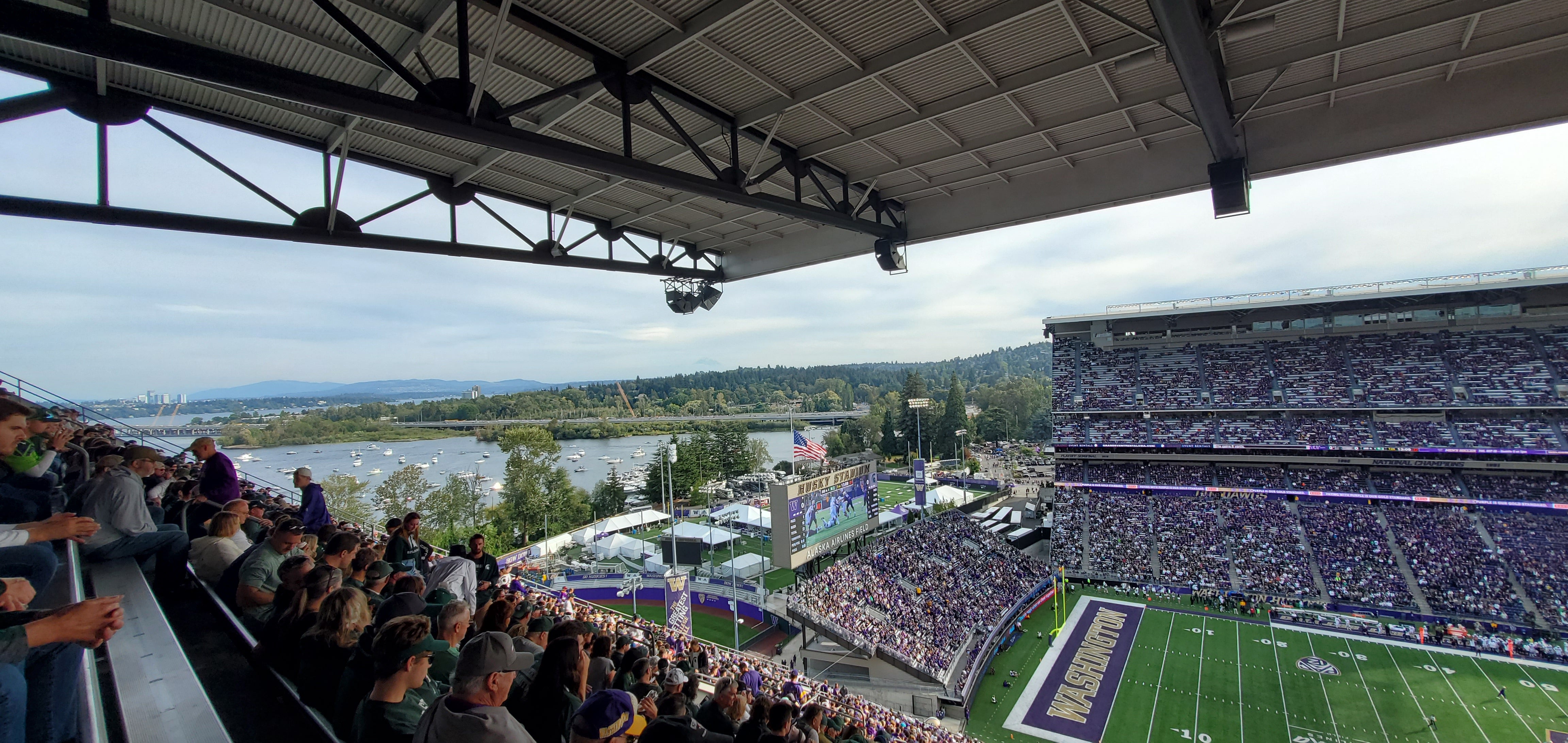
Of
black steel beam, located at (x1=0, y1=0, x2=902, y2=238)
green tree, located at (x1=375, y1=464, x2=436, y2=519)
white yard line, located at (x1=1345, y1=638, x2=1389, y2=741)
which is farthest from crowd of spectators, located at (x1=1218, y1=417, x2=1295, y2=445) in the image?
green tree, located at (x1=375, y1=464, x2=436, y2=519)

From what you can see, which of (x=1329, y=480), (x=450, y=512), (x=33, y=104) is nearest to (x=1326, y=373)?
(x=1329, y=480)

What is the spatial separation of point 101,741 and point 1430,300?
3594 centimetres

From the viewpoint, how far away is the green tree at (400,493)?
90.3 ft

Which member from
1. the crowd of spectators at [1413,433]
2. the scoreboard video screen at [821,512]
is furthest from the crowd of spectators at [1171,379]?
the scoreboard video screen at [821,512]

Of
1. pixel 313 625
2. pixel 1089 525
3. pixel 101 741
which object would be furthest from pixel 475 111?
pixel 1089 525

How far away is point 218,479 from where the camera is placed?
181 inches

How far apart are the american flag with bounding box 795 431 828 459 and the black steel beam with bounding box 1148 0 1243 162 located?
15.6 m

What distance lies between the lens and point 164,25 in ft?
10.7

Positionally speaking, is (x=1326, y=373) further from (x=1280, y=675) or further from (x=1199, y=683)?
(x=1199, y=683)

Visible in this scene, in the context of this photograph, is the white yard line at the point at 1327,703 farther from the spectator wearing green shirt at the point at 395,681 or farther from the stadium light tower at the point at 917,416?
the stadium light tower at the point at 917,416

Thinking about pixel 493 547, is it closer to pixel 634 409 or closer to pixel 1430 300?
pixel 1430 300

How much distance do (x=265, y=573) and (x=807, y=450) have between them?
16988 millimetres

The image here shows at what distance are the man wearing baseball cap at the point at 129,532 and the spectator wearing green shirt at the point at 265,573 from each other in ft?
2.15

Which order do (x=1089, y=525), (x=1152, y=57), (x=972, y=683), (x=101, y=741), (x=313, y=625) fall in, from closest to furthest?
(x=101, y=741)
(x=313, y=625)
(x=1152, y=57)
(x=972, y=683)
(x=1089, y=525)
